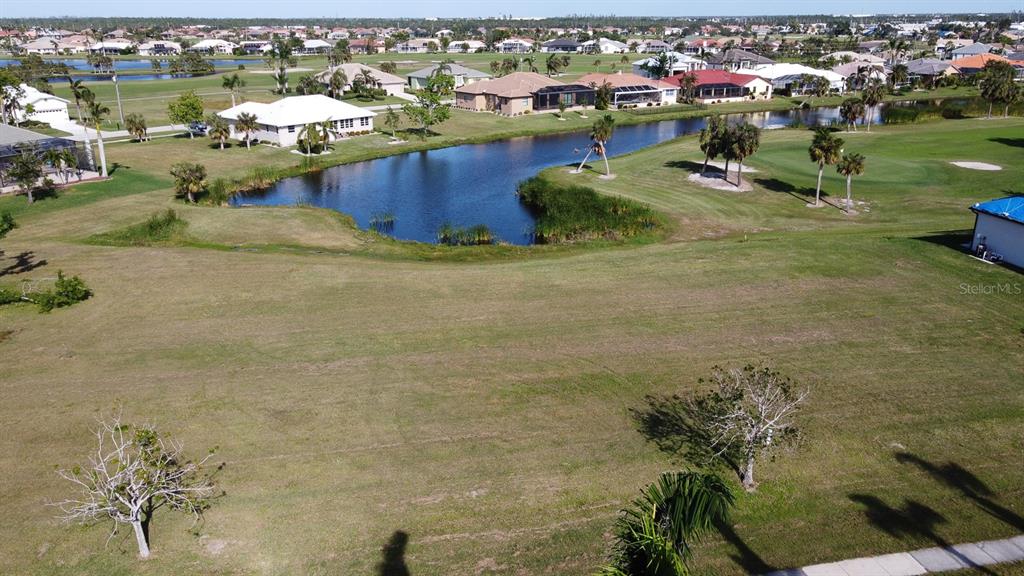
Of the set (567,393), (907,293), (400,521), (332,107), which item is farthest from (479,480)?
(332,107)

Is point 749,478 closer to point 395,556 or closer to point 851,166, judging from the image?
point 395,556

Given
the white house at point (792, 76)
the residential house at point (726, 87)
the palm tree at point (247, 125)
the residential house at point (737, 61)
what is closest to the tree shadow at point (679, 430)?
the palm tree at point (247, 125)

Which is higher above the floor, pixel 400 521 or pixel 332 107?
pixel 332 107

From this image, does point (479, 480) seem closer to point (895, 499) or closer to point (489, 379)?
point (489, 379)

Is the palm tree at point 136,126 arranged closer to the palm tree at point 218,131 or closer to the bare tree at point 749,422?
the palm tree at point 218,131

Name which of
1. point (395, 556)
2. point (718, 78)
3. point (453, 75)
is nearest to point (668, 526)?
point (395, 556)

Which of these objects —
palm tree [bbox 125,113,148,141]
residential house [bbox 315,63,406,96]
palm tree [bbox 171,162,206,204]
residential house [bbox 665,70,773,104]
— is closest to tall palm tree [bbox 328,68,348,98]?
residential house [bbox 315,63,406,96]
